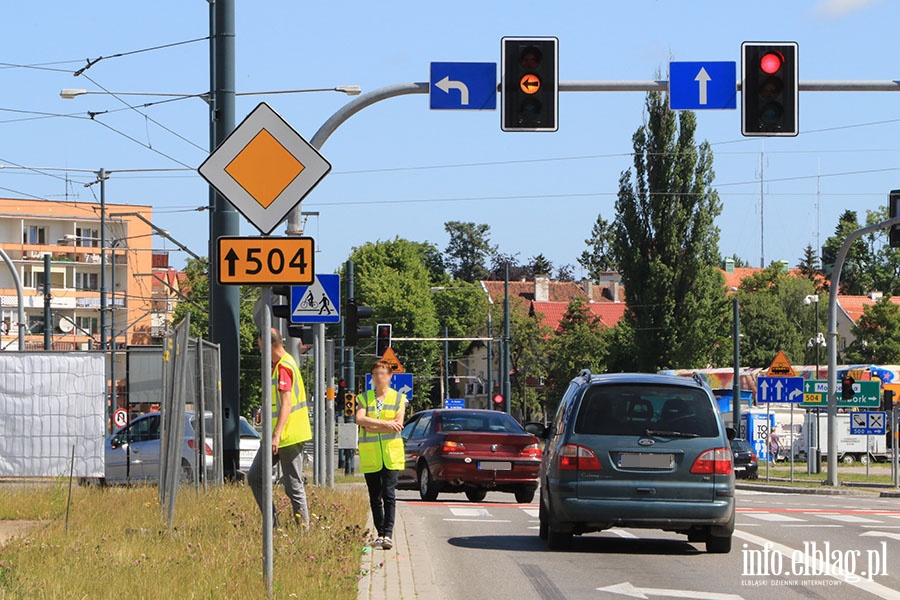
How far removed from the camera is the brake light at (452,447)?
22.4 m

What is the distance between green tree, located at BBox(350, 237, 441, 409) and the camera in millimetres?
95438

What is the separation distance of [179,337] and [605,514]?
4374mm

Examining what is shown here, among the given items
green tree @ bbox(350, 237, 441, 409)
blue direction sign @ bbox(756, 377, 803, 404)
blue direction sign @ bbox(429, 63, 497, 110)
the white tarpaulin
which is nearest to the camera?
blue direction sign @ bbox(429, 63, 497, 110)

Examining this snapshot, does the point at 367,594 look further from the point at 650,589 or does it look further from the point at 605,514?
the point at 605,514

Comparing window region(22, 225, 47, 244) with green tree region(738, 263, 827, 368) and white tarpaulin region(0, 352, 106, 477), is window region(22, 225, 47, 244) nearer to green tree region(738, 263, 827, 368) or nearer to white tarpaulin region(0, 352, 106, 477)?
green tree region(738, 263, 827, 368)

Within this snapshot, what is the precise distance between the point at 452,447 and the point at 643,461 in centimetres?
885

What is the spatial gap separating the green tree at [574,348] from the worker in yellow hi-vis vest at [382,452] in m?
80.0

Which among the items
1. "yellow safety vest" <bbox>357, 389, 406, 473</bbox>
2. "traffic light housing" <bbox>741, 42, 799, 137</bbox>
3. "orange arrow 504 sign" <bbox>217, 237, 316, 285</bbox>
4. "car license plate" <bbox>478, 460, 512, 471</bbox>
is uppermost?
"traffic light housing" <bbox>741, 42, 799, 137</bbox>

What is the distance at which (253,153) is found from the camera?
30.3 ft

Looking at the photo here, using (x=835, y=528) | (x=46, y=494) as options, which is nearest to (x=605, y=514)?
(x=835, y=528)

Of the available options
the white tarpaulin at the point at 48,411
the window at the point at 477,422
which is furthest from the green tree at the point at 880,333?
the white tarpaulin at the point at 48,411

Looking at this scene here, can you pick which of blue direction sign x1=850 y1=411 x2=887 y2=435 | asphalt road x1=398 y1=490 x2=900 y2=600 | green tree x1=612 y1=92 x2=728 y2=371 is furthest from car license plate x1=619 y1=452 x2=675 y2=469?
green tree x1=612 y1=92 x2=728 y2=371

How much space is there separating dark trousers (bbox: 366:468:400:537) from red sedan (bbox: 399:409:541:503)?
880cm

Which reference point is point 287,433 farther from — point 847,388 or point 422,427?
point 847,388
